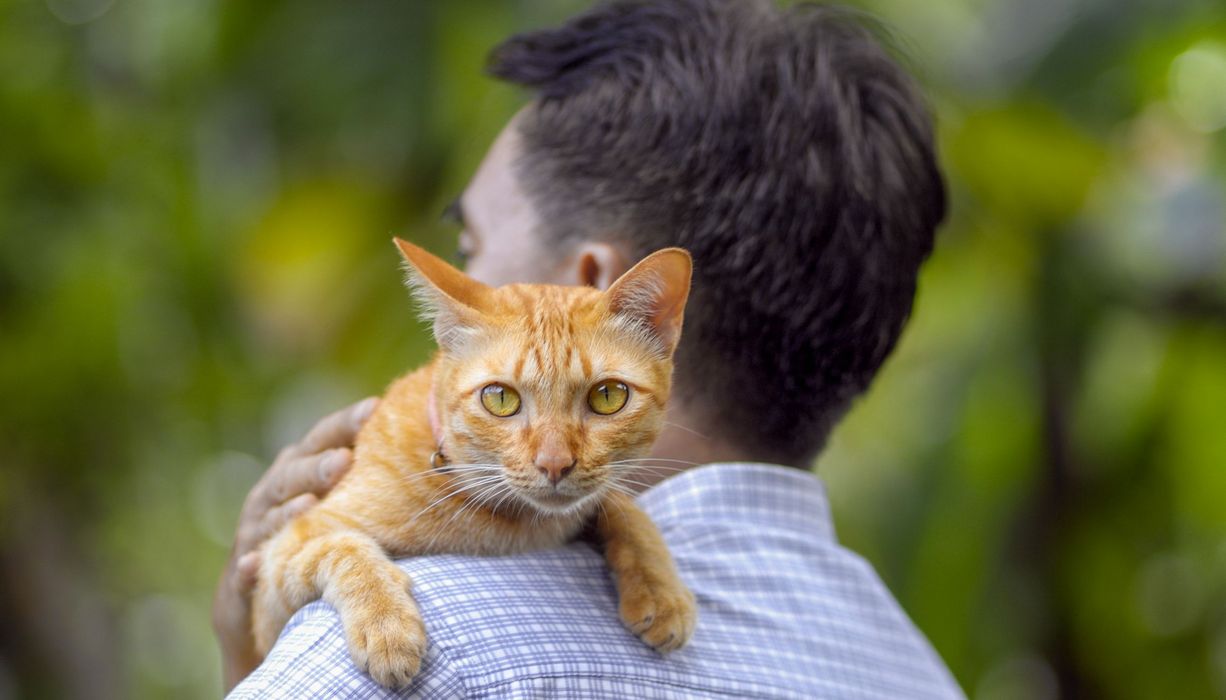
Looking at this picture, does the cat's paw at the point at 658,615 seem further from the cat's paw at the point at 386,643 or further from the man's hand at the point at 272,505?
the man's hand at the point at 272,505

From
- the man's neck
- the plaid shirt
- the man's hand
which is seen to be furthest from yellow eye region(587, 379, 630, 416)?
the man's hand

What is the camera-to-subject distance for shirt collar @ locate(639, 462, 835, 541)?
67.2 inches

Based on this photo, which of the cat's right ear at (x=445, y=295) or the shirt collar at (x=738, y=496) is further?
the shirt collar at (x=738, y=496)

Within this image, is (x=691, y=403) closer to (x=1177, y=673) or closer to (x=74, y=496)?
(x=1177, y=673)

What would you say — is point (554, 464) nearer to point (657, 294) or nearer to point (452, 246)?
point (657, 294)

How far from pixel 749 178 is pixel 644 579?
63 cm

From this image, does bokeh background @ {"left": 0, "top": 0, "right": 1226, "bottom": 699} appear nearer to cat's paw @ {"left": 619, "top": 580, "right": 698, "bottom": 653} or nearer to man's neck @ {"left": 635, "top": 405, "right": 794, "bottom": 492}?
man's neck @ {"left": 635, "top": 405, "right": 794, "bottom": 492}

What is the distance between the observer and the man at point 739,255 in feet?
5.51

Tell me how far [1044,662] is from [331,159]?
4.21 metres

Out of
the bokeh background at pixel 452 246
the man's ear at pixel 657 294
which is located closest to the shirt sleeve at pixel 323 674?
the man's ear at pixel 657 294

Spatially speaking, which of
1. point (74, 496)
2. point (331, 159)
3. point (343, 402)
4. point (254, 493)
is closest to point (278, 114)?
point (331, 159)

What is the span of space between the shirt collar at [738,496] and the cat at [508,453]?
0.71 ft

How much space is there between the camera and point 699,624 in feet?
5.08

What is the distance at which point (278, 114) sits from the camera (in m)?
6.06
